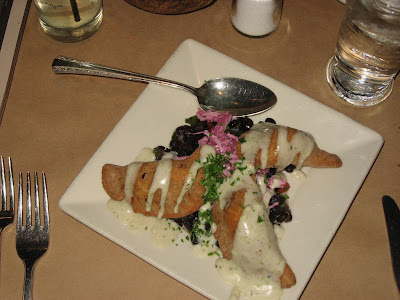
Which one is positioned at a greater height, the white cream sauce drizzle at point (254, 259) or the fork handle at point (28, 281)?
the white cream sauce drizzle at point (254, 259)

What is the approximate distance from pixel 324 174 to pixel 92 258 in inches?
35.2

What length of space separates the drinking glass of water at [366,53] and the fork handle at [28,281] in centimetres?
143

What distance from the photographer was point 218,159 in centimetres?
161

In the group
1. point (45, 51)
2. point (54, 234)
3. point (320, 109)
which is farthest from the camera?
point (45, 51)

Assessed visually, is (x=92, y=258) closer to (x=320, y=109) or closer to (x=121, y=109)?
(x=121, y=109)

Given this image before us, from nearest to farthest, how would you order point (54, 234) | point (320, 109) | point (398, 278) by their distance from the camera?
point (398, 278)
point (54, 234)
point (320, 109)

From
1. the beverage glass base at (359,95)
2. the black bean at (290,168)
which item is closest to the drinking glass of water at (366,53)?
the beverage glass base at (359,95)

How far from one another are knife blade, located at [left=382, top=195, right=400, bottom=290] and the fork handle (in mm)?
1230

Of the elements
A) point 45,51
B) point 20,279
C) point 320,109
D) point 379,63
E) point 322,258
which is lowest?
point 20,279

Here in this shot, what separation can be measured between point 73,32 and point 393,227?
5.21ft

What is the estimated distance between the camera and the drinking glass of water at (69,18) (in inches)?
79.7

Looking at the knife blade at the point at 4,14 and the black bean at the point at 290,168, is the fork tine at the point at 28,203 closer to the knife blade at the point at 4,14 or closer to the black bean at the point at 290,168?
the knife blade at the point at 4,14

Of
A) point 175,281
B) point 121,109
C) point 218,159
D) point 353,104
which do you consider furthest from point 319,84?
point 175,281

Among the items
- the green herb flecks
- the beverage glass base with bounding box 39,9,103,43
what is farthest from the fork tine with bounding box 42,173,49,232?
the beverage glass base with bounding box 39,9,103,43
